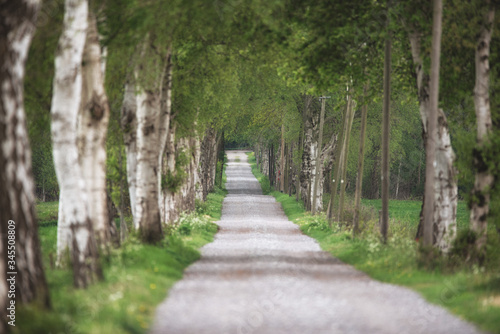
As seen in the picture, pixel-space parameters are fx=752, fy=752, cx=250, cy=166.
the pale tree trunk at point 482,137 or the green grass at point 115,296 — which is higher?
the pale tree trunk at point 482,137

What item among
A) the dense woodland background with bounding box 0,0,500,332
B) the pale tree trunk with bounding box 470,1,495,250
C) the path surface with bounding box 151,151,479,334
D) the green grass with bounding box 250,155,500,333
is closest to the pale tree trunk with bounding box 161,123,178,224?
the dense woodland background with bounding box 0,0,500,332

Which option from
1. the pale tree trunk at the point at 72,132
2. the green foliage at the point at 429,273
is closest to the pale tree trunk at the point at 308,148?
the green foliage at the point at 429,273

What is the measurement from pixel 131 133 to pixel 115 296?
1032cm

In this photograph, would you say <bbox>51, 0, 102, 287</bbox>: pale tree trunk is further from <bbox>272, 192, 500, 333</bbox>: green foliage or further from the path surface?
<bbox>272, 192, 500, 333</bbox>: green foliage

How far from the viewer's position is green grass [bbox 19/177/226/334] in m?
7.68

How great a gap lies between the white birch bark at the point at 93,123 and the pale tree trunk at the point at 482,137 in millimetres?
7906

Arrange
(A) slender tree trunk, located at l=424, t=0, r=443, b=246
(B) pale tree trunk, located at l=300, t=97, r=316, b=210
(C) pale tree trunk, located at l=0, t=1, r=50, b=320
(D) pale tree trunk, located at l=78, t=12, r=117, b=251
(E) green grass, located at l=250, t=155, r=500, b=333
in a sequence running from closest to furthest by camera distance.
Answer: (C) pale tree trunk, located at l=0, t=1, r=50, b=320, (E) green grass, located at l=250, t=155, r=500, b=333, (D) pale tree trunk, located at l=78, t=12, r=117, b=251, (A) slender tree trunk, located at l=424, t=0, r=443, b=246, (B) pale tree trunk, located at l=300, t=97, r=316, b=210

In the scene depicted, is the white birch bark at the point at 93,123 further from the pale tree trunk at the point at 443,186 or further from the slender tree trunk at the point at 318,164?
the slender tree trunk at the point at 318,164

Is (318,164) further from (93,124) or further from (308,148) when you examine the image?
(93,124)

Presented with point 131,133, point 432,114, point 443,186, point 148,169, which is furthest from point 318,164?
point 432,114

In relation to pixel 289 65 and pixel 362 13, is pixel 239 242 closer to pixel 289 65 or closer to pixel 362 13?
pixel 289 65

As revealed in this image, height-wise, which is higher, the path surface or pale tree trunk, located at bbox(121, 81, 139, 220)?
pale tree trunk, located at bbox(121, 81, 139, 220)

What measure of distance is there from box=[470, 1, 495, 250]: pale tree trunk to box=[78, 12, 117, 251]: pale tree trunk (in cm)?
791

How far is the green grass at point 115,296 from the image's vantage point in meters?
7.68
